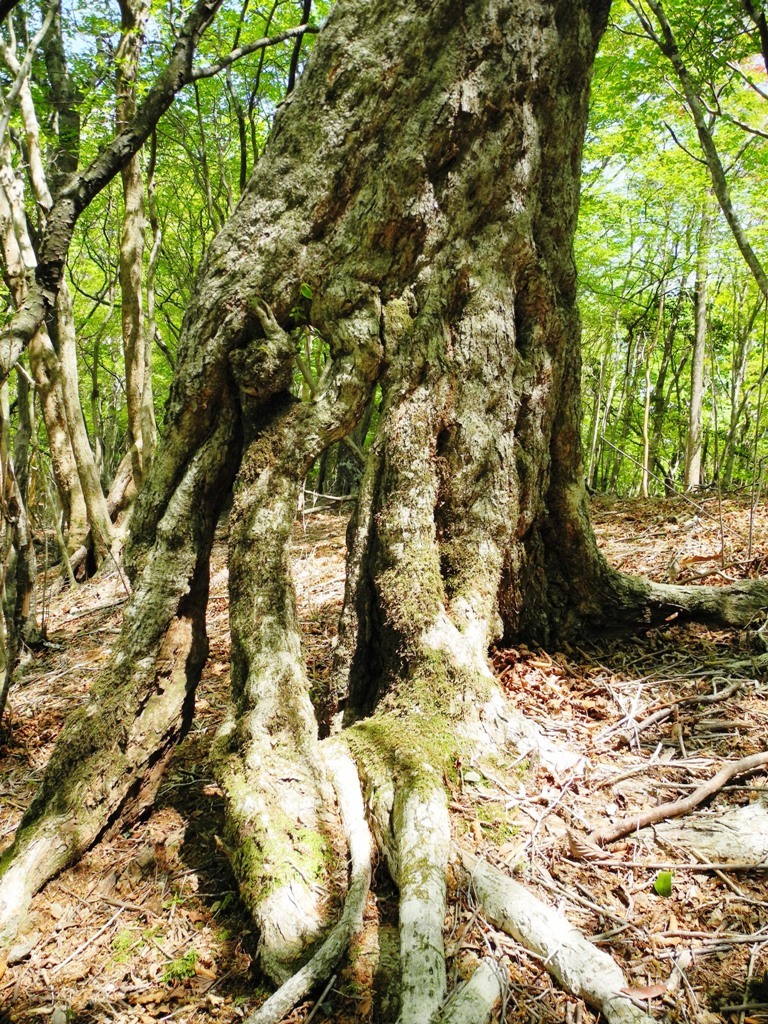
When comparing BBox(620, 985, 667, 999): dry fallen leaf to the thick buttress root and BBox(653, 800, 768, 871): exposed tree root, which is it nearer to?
BBox(653, 800, 768, 871): exposed tree root

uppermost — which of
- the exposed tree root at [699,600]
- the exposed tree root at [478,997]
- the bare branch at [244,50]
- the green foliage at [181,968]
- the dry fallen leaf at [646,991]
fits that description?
the bare branch at [244,50]

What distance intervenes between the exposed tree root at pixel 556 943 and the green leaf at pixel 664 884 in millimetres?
354

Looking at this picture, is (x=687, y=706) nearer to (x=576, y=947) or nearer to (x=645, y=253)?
(x=576, y=947)

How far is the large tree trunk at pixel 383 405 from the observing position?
2.68 meters

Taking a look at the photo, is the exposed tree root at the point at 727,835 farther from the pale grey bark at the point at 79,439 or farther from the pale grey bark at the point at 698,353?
the pale grey bark at the point at 698,353

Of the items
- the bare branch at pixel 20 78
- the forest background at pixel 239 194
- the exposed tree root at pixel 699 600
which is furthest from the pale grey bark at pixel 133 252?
the exposed tree root at pixel 699 600

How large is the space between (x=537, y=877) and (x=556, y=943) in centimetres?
28

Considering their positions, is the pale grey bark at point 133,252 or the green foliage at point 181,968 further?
the pale grey bark at point 133,252

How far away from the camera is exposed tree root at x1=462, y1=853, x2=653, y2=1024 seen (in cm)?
166

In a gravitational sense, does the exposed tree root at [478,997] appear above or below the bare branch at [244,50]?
below

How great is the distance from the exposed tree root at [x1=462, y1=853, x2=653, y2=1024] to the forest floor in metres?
0.04

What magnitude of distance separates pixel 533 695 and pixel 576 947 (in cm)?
142

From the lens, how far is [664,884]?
2.01 m

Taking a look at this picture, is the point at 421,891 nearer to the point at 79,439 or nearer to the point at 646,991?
the point at 646,991
